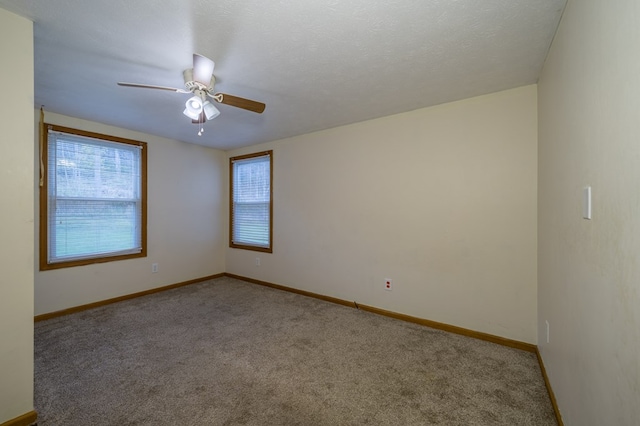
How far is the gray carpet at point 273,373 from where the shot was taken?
1616mm

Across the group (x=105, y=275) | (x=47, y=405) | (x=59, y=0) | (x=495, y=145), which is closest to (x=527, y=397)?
(x=495, y=145)

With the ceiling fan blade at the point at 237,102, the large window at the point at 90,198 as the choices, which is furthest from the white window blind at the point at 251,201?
the ceiling fan blade at the point at 237,102

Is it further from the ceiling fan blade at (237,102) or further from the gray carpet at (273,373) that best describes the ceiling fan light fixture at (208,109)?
the gray carpet at (273,373)

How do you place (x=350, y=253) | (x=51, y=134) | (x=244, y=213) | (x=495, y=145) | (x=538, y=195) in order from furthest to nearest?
(x=244, y=213), (x=350, y=253), (x=51, y=134), (x=495, y=145), (x=538, y=195)

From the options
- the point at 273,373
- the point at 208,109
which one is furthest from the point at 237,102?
the point at 273,373

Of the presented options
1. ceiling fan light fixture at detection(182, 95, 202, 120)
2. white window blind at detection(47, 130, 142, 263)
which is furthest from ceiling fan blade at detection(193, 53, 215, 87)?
white window blind at detection(47, 130, 142, 263)

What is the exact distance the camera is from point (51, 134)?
119 inches

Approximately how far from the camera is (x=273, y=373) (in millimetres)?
2008

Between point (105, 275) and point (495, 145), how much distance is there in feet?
15.7

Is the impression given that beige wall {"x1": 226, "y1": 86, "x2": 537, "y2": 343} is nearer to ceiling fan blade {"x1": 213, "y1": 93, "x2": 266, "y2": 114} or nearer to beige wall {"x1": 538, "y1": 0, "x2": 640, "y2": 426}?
beige wall {"x1": 538, "y1": 0, "x2": 640, "y2": 426}

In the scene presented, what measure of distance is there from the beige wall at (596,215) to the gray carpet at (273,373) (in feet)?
1.73

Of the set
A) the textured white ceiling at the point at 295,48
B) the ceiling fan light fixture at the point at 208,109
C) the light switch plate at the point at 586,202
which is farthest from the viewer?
the ceiling fan light fixture at the point at 208,109

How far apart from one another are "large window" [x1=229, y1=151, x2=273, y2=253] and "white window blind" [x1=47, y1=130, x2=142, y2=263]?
1472 mm

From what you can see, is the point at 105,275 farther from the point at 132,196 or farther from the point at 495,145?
the point at 495,145
